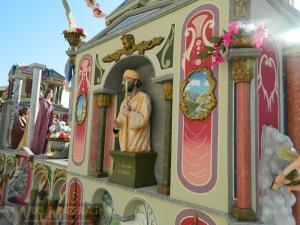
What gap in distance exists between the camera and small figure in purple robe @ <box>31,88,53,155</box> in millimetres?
8703

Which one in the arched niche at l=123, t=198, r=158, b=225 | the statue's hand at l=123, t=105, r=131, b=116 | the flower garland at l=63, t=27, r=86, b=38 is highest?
the flower garland at l=63, t=27, r=86, b=38

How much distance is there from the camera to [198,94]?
324cm

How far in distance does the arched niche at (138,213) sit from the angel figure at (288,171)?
2022mm

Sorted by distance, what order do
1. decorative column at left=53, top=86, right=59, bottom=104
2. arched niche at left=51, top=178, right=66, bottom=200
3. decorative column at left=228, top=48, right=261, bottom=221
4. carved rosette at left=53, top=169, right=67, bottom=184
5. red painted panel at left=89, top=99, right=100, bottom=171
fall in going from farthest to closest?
decorative column at left=53, top=86, right=59, bottom=104 → arched niche at left=51, top=178, right=66, bottom=200 → carved rosette at left=53, top=169, right=67, bottom=184 → red painted panel at left=89, top=99, right=100, bottom=171 → decorative column at left=228, top=48, right=261, bottom=221

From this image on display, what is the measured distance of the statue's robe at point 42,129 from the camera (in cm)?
870

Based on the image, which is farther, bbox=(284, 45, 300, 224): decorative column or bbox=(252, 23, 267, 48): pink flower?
bbox=(284, 45, 300, 224): decorative column

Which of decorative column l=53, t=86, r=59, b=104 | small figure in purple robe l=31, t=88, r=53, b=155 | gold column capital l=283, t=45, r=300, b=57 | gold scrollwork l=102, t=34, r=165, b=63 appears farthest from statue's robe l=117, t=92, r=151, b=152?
decorative column l=53, t=86, r=59, b=104

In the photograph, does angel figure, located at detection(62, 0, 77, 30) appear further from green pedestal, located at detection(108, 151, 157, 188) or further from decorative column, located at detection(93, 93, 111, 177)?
green pedestal, located at detection(108, 151, 157, 188)

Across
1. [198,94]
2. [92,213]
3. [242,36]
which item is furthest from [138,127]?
[242,36]

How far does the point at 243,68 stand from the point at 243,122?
62 centimetres

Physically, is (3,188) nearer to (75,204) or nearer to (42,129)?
(42,129)

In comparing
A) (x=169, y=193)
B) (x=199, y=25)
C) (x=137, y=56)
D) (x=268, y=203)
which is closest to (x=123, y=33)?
(x=137, y=56)

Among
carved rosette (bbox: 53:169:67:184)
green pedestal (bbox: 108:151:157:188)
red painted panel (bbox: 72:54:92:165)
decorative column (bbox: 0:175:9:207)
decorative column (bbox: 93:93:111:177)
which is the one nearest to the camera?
green pedestal (bbox: 108:151:157:188)

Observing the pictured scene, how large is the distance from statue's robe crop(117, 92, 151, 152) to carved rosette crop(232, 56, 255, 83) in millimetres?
1998
